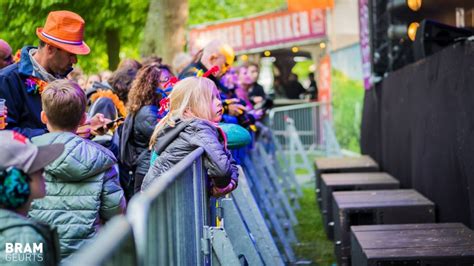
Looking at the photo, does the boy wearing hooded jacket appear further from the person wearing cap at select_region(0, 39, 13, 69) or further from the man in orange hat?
the person wearing cap at select_region(0, 39, 13, 69)

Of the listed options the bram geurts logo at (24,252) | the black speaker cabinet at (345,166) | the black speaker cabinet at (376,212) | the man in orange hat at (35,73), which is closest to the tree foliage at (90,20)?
the black speaker cabinet at (345,166)

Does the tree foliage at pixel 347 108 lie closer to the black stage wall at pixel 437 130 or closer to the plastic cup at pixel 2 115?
the black stage wall at pixel 437 130

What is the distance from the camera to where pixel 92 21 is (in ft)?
44.3

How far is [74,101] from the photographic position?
4.59 meters

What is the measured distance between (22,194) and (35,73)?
225 centimetres

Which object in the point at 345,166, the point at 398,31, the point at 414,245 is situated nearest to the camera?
the point at 414,245

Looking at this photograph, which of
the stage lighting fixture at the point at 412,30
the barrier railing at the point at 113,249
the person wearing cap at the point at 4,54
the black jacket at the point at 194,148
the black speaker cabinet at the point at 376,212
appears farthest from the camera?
the stage lighting fixture at the point at 412,30

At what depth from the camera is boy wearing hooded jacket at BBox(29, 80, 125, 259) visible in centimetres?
455

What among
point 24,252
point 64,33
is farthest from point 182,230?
point 64,33

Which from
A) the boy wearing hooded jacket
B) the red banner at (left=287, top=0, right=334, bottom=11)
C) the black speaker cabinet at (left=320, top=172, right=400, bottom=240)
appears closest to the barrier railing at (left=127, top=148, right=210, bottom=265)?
the boy wearing hooded jacket

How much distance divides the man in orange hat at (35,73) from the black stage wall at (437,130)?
2.79 metres

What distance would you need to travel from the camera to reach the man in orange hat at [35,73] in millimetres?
5449

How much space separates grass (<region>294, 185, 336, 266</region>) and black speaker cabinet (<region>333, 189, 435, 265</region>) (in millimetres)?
947

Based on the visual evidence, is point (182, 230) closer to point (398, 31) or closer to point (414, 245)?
point (414, 245)
